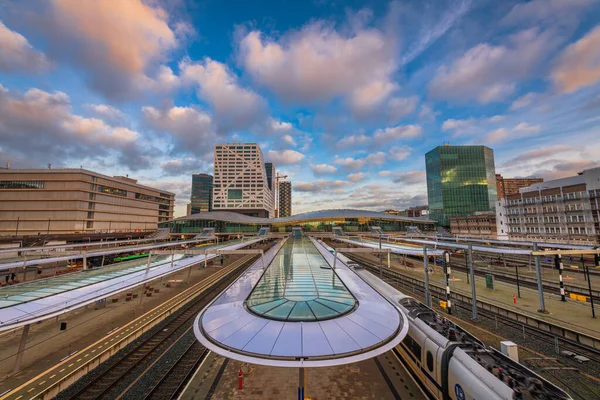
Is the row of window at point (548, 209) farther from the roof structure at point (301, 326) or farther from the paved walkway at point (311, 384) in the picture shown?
the paved walkway at point (311, 384)

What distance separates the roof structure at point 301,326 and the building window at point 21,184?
260 feet

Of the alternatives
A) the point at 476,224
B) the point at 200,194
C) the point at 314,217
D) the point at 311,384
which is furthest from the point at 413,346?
the point at 200,194

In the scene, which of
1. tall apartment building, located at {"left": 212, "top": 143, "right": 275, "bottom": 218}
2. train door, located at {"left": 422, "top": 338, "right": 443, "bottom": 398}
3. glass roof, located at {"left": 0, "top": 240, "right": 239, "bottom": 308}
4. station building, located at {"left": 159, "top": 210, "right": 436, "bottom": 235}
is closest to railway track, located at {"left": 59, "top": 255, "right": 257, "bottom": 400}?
glass roof, located at {"left": 0, "top": 240, "right": 239, "bottom": 308}

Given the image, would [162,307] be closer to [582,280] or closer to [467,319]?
[467,319]

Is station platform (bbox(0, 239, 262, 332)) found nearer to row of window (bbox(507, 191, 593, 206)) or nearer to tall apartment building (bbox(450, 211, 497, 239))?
row of window (bbox(507, 191, 593, 206))

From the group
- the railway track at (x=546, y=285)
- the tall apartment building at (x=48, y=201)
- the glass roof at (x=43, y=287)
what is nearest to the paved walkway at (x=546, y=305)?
the railway track at (x=546, y=285)

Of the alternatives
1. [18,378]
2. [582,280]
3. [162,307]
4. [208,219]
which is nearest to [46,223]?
[208,219]

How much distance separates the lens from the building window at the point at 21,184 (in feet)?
199

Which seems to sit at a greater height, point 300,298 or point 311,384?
point 300,298

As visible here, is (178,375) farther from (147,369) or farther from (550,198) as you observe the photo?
(550,198)

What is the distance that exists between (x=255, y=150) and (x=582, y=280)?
445 feet

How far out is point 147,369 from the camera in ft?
40.7

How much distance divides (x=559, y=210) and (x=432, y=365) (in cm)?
6253

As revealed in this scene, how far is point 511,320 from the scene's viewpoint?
18.3 m
